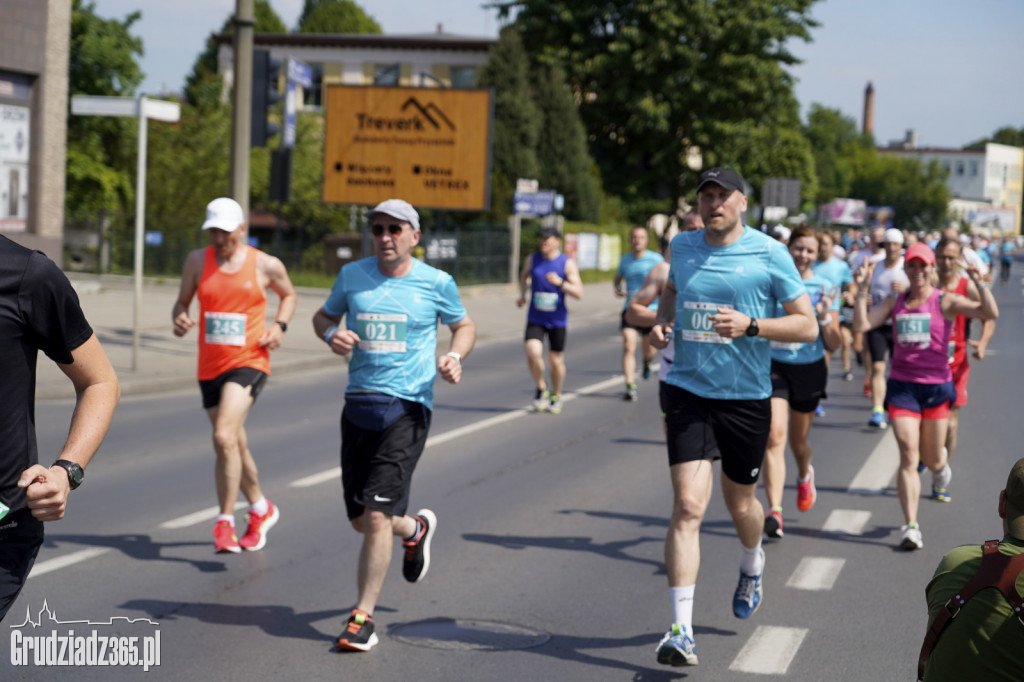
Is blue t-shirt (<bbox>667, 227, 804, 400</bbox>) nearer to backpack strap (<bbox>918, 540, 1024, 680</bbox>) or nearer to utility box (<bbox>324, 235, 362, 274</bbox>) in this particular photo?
backpack strap (<bbox>918, 540, 1024, 680</bbox>)

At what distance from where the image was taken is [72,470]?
3391 mm

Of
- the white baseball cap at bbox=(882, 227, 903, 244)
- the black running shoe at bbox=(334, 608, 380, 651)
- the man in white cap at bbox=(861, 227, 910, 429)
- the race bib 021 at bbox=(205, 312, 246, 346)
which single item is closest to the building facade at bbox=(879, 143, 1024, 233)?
the man in white cap at bbox=(861, 227, 910, 429)

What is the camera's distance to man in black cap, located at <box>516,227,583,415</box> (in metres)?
13.9

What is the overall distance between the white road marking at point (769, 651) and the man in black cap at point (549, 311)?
311 inches

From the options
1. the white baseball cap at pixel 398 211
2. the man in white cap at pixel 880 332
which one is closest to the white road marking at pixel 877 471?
the man in white cap at pixel 880 332

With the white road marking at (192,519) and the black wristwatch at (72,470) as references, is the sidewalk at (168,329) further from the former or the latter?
the black wristwatch at (72,470)

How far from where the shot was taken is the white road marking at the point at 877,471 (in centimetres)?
981

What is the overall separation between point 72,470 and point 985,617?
220cm

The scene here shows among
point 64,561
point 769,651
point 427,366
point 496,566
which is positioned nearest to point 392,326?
point 427,366

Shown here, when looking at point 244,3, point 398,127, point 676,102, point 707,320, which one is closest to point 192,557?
point 707,320

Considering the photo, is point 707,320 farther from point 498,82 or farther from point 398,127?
point 498,82

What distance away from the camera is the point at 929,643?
126 inches

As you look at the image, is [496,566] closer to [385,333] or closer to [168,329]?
[385,333]
